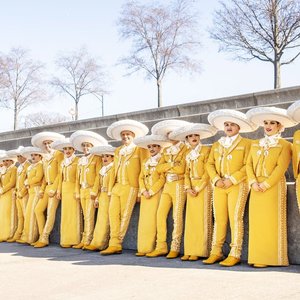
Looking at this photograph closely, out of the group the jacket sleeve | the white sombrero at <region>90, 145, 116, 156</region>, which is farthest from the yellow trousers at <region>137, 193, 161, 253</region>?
the jacket sleeve

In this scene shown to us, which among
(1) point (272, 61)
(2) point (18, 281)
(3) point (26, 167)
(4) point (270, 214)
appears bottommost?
(2) point (18, 281)

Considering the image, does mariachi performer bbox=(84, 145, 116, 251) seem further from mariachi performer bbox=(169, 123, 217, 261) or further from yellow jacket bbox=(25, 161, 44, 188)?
mariachi performer bbox=(169, 123, 217, 261)

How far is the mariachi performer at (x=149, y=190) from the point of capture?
24.1 ft

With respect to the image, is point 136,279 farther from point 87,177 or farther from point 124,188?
point 87,177

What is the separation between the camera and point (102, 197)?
26.3 ft

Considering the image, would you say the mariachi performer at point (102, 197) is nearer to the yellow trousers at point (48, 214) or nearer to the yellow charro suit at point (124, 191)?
the yellow charro suit at point (124, 191)

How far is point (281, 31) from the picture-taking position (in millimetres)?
18938

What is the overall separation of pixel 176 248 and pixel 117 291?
218 cm

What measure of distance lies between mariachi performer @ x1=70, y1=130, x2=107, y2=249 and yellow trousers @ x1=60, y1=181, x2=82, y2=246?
0.52 ft

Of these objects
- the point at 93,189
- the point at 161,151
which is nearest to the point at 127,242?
the point at 93,189

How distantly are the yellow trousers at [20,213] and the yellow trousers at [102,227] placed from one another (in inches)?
78.2

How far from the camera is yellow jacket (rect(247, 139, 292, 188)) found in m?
6.16

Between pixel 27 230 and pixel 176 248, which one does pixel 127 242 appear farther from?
pixel 27 230

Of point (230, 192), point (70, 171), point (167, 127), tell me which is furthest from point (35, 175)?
point (230, 192)
